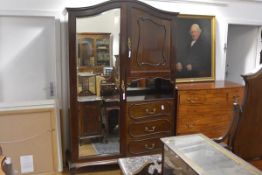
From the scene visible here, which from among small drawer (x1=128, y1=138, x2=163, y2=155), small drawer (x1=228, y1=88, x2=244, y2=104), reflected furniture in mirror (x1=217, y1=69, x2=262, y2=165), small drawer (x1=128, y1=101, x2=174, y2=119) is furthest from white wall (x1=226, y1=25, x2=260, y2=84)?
reflected furniture in mirror (x1=217, y1=69, x2=262, y2=165)

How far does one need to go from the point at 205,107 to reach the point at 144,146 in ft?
3.10

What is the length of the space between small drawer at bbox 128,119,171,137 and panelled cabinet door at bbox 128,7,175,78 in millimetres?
589

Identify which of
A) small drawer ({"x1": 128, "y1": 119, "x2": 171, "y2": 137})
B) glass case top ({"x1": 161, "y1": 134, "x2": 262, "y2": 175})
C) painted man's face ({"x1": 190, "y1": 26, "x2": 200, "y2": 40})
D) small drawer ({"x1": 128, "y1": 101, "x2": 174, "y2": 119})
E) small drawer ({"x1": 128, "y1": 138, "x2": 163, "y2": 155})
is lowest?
small drawer ({"x1": 128, "y1": 138, "x2": 163, "y2": 155})

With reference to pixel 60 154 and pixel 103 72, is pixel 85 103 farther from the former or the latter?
pixel 60 154

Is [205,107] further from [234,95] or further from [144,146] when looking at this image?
[144,146]

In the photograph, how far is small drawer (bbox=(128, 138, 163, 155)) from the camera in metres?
3.03

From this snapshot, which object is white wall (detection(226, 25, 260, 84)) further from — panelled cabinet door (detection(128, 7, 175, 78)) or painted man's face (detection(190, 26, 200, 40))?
panelled cabinet door (detection(128, 7, 175, 78))

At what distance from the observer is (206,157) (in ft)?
3.71

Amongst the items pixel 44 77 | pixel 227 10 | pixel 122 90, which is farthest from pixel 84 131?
pixel 227 10

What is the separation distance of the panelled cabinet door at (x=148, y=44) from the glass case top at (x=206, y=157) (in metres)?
1.63

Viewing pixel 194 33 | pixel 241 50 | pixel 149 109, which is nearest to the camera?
pixel 149 109

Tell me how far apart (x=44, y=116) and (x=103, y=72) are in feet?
2.81

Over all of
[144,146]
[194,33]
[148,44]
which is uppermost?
[194,33]

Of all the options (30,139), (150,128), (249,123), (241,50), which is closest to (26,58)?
(30,139)
